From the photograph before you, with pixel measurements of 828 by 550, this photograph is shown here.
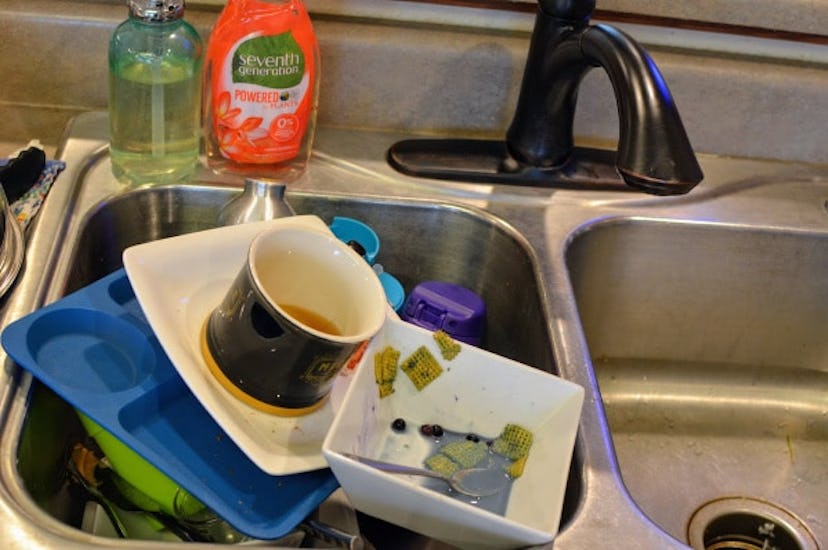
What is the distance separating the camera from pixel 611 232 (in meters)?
0.88

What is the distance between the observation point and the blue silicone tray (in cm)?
56

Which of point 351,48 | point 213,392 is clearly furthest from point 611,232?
point 213,392

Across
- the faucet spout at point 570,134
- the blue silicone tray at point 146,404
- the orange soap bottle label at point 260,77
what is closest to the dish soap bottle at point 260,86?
the orange soap bottle label at point 260,77

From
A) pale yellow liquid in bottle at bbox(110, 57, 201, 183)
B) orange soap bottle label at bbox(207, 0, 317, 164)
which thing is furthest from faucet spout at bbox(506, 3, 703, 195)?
pale yellow liquid in bottle at bbox(110, 57, 201, 183)

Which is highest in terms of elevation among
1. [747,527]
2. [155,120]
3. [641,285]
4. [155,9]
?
[155,9]

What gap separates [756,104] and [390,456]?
56 centimetres

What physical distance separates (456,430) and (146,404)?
0.73ft

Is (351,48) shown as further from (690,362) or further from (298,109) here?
(690,362)

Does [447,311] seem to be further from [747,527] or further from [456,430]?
[747,527]

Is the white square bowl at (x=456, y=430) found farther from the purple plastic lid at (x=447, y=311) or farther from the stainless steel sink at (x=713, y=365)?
the stainless steel sink at (x=713, y=365)

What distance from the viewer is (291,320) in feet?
1.83

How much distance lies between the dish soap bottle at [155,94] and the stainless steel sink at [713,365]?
37 cm

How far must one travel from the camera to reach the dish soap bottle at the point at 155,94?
760 mm

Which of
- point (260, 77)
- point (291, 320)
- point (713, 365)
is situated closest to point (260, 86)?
point (260, 77)
